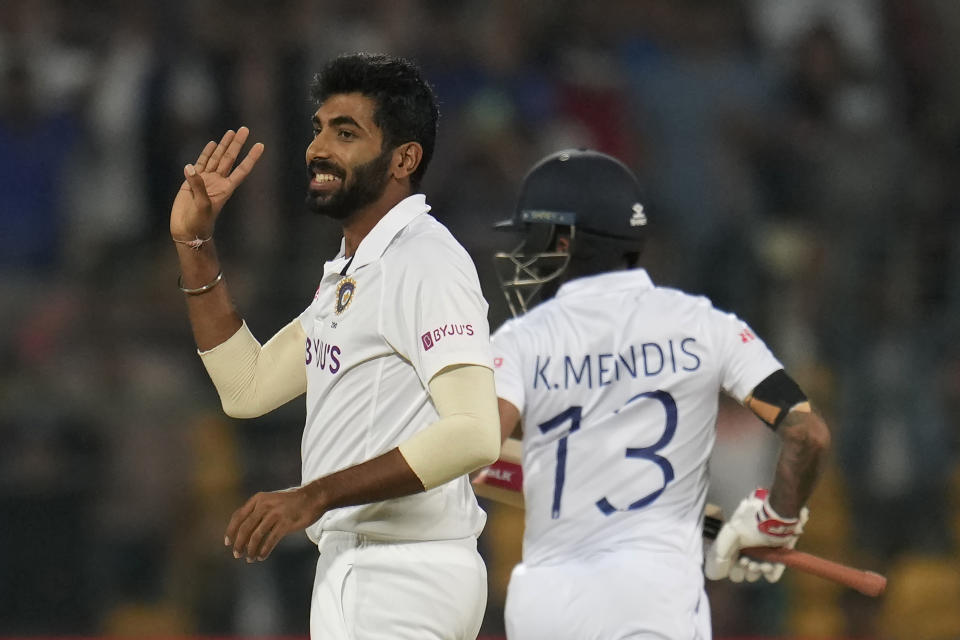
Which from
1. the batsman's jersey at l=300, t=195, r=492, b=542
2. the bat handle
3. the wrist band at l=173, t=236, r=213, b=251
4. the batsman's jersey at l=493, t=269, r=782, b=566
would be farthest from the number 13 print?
the wrist band at l=173, t=236, r=213, b=251

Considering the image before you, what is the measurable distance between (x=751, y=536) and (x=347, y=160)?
1.42 meters

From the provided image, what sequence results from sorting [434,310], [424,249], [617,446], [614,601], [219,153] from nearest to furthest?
[434,310]
[424,249]
[219,153]
[614,601]
[617,446]

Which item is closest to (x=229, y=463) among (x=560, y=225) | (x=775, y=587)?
(x=775, y=587)

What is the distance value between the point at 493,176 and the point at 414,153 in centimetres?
→ 446

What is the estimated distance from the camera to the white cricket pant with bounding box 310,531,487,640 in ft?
9.29

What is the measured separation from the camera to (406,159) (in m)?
3.09

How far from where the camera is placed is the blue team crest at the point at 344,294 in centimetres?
296

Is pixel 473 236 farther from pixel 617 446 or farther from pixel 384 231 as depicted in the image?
pixel 384 231

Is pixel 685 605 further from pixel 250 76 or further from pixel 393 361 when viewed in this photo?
pixel 250 76

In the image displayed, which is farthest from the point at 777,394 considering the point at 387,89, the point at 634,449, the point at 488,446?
the point at 387,89

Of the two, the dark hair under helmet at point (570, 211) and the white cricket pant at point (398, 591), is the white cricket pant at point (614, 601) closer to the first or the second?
the white cricket pant at point (398, 591)

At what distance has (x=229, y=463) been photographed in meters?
6.89

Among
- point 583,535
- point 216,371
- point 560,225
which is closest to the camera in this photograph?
point 216,371

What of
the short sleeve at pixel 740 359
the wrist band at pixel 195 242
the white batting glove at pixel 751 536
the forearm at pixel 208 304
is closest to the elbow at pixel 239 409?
the forearm at pixel 208 304
